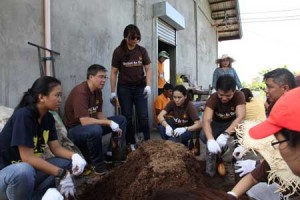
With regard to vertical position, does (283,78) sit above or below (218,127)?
above

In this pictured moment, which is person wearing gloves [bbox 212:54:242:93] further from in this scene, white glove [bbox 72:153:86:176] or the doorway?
white glove [bbox 72:153:86:176]

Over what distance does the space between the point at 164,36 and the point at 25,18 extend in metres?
4.34

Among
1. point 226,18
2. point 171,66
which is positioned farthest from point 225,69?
point 226,18

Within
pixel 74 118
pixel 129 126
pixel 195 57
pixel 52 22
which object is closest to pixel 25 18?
pixel 52 22

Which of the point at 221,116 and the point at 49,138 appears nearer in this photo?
the point at 49,138

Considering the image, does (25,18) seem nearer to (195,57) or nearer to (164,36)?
(164,36)

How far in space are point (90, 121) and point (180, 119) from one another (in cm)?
128

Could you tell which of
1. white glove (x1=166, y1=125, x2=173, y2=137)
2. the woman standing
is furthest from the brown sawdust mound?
the woman standing

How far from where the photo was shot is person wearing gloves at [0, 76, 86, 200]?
2283mm

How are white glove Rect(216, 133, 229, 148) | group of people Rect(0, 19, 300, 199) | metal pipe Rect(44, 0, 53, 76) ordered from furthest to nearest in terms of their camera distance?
metal pipe Rect(44, 0, 53, 76) → white glove Rect(216, 133, 229, 148) → group of people Rect(0, 19, 300, 199)

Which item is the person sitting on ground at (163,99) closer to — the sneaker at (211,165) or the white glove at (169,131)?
the white glove at (169,131)

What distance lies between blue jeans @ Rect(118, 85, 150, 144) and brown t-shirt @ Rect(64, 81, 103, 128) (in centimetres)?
56

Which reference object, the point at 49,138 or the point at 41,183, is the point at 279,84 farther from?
the point at 41,183

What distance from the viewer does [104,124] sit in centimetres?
386
